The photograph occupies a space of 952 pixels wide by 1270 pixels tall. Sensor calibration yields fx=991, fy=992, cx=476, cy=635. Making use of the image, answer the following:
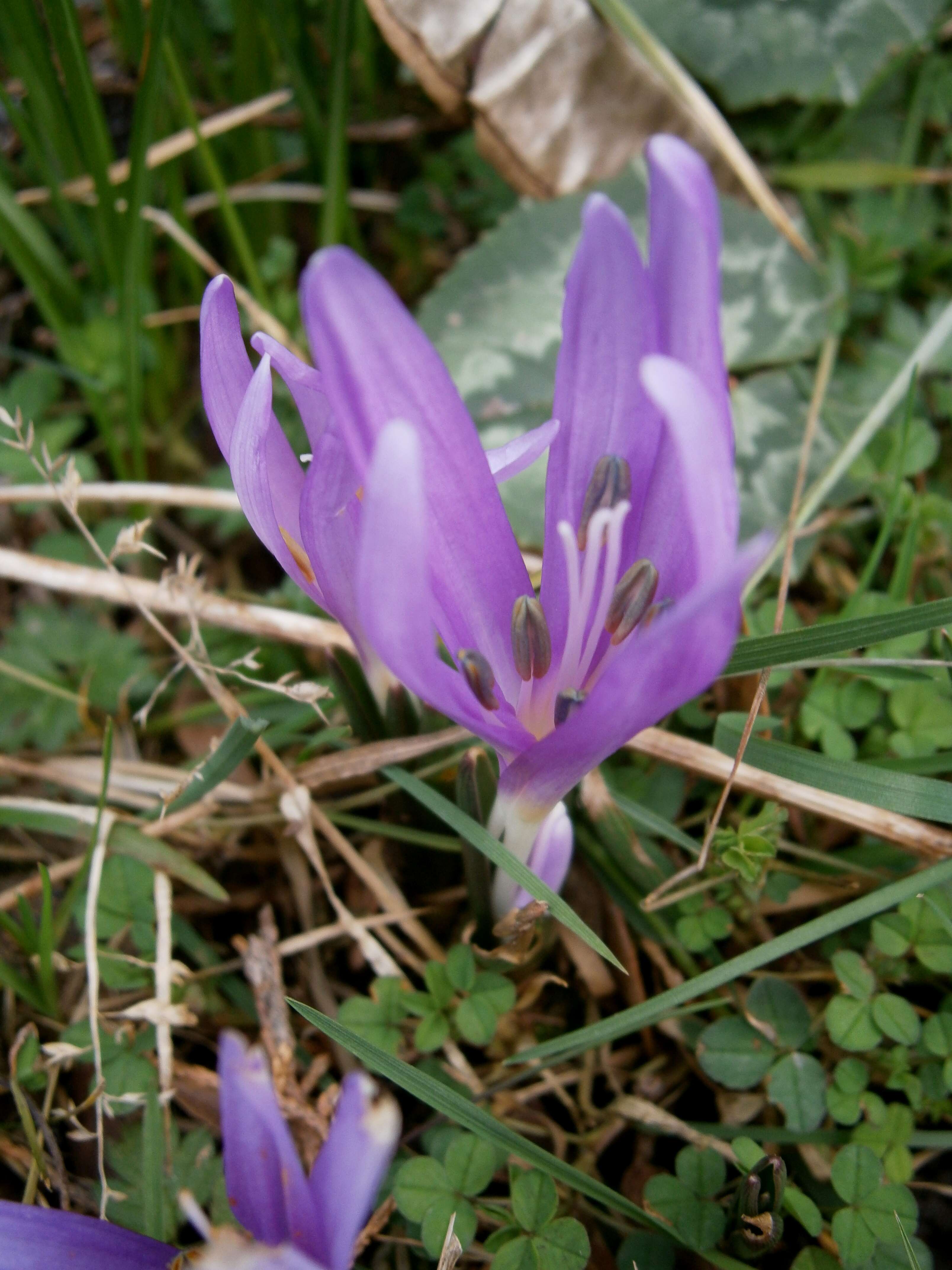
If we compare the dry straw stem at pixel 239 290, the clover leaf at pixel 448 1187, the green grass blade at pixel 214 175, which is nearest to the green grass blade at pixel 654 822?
the clover leaf at pixel 448 1187

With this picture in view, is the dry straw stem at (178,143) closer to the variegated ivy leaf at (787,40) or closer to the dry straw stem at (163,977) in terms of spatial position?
the variegated ivy leaf at (787,40)

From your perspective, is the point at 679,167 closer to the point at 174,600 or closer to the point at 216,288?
the point at 216,288

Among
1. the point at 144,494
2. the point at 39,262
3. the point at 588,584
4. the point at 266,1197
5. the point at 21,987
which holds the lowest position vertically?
the point at 21,987

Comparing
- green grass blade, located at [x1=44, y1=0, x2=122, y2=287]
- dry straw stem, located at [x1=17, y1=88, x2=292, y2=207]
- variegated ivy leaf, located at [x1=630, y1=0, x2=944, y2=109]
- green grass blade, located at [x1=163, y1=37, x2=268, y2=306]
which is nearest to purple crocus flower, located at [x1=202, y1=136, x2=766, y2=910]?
green grass blade, located at [x1=44, y1=0, x2=122, y2=287]

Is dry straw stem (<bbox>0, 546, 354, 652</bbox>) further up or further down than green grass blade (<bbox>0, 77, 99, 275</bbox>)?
further down

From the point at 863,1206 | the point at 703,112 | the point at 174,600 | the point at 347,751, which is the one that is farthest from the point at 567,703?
the point at 703,112

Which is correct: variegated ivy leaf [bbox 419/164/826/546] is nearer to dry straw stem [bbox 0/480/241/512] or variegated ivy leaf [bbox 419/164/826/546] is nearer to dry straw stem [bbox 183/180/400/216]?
dry straw stem [bbox 183/180/400/216]
